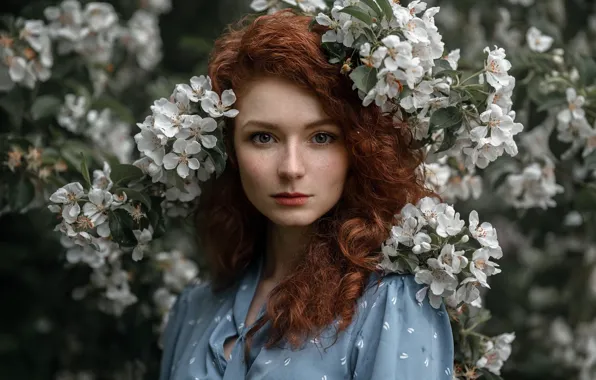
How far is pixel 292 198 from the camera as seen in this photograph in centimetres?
153

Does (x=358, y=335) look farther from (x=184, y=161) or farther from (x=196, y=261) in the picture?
(x=196, y=261)

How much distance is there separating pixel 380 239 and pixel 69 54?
1.13 m

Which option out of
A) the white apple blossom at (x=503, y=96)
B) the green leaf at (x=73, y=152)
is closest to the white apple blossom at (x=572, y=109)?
the white apple blossom at (x=503, y=96)

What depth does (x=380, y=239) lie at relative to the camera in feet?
5.10

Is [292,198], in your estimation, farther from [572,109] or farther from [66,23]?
[66,23]

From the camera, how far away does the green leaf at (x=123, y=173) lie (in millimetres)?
1691

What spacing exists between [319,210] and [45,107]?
2.92 ft

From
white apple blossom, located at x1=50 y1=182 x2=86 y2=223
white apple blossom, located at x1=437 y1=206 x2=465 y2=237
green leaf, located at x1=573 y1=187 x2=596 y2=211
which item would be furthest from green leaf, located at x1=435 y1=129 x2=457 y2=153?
white apple blossom, located at x1=50 y1=182 x2=86 y2=223

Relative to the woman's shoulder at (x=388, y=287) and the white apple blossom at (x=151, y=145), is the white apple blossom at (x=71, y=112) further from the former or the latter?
the woman's shoulder at (x=388, y=287)

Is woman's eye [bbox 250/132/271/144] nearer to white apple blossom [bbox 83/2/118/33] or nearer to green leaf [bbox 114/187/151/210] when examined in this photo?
green leaf [bbox 114/187/151/210]

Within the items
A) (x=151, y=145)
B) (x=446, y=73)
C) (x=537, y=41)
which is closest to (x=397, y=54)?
(x=446, y=73)

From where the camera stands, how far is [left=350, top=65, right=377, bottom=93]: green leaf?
4.74 feet

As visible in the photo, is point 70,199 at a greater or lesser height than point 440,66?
lesser

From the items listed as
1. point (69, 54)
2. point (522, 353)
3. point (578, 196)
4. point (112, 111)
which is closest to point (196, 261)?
point (112, 111)
